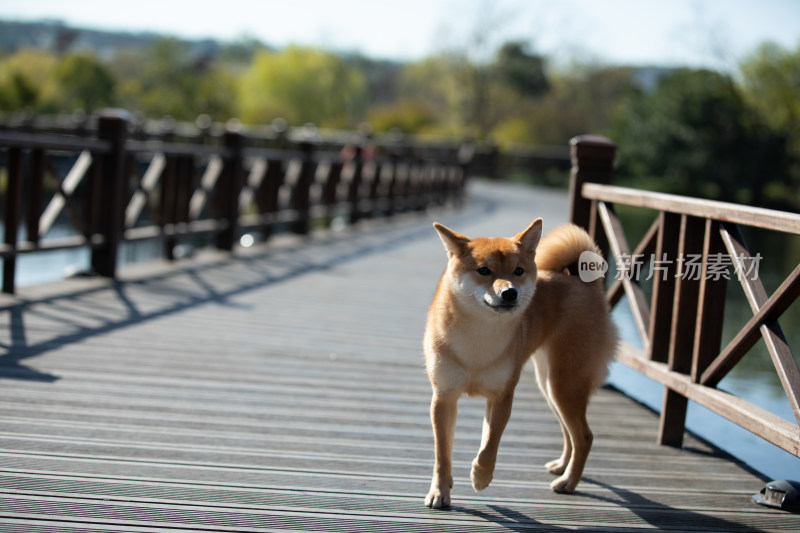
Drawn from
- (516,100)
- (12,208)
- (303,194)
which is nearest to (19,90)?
(516,100)

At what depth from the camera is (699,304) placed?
11.2 feet

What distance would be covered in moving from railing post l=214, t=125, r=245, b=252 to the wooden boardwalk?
107 inches

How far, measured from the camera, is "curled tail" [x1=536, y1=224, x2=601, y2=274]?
10.5 ft

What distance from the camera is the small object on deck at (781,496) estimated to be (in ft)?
9.68

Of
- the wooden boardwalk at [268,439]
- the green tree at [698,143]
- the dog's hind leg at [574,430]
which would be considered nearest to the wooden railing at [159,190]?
the wooden boardwalk at [268,439]

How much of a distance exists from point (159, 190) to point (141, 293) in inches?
139

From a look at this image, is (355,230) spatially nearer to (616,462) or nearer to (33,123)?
(616,462)

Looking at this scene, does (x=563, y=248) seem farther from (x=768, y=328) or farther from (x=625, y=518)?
(x=625, y=518)

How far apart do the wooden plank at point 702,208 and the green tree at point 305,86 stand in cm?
4024

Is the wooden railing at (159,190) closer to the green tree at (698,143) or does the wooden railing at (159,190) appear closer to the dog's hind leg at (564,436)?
the dog's hind leg at (564,436)

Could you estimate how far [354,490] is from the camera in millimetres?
2846

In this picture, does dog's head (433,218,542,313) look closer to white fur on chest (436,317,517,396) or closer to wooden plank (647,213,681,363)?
white fur on chest (436,317,517,396)

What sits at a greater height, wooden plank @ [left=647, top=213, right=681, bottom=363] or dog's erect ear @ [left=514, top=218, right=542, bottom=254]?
dog's erect ear @ [left=514, top=218, right=542, bottom=254]

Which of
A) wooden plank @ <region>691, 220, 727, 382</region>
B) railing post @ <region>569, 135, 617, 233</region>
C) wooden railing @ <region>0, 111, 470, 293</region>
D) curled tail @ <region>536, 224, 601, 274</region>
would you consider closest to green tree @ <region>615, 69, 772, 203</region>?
wooden railing @ <region>0, 111, 470, 293</region>
